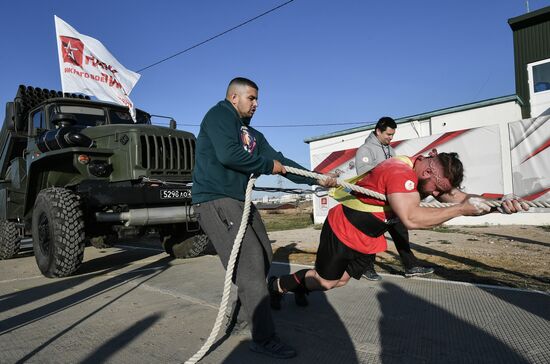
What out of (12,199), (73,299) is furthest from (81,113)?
(73,299)

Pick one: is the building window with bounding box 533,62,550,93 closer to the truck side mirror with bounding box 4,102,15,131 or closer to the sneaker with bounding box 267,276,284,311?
the sneaker with bounding box 267,276,284,311

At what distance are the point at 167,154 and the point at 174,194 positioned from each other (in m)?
0.73

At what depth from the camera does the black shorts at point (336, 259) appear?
3.11 meters

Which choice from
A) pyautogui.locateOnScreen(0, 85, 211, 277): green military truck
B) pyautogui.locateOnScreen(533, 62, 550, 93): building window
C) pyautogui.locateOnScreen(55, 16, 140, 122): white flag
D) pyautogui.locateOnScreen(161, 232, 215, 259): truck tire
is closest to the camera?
pyautogui.locateOnScreen(0, 85, 211, 277): green military truck

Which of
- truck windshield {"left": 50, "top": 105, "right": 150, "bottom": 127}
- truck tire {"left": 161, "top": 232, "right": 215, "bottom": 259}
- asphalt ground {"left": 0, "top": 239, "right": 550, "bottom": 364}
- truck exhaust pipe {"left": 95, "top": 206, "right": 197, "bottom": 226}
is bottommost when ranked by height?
asphalt ground {"left": 0, "top": 239, "right": 550, "bottom": 364}

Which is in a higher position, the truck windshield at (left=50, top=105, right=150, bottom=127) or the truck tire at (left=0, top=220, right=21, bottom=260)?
the truck windshield at (left=50, top=105, right=150, bottom=127)

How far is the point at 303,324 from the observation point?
328 cm

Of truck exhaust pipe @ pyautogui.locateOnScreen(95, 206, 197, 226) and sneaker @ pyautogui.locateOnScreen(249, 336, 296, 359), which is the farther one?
truck exhaust pipe @ pyautogui.locateOnScreen(95, 206, 197, 226)

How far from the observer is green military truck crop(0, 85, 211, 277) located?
17.6ft

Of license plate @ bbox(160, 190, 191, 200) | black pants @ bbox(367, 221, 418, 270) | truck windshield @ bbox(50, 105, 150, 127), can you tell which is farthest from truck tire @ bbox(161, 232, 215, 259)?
black pants @ bbox(367, 221, 418, 270)

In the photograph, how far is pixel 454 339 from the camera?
2.85 metres

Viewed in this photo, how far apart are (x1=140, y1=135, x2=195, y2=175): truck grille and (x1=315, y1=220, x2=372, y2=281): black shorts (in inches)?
135

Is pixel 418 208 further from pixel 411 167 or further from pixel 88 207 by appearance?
pixel 88 207

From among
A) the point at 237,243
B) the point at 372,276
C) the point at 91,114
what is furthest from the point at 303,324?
the point at 91,114
